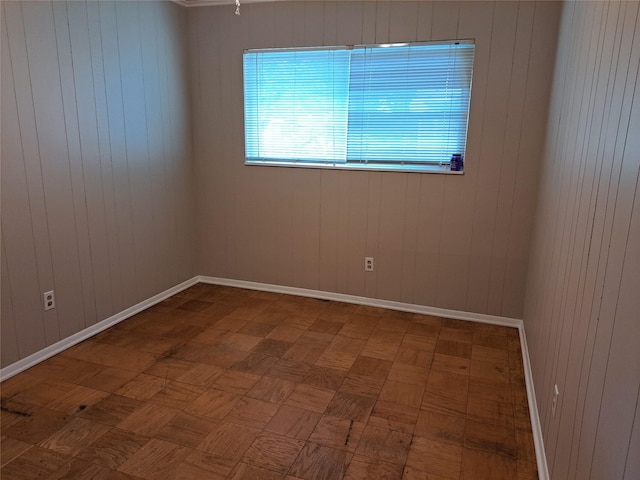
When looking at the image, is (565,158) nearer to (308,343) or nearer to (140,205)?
(308,343)

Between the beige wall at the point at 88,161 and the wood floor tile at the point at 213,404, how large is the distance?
1136 millimetres

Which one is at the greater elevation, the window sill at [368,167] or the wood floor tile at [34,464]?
the window sill at [368,167]

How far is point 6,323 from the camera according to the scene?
8.35 ft

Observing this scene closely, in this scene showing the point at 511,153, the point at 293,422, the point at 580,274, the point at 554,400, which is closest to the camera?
the point at 580,274

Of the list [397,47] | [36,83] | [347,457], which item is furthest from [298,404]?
[397,47]

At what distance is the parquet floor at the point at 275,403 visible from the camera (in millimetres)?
1972

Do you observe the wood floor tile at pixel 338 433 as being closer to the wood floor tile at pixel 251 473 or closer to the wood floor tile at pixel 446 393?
the wood floor tile at pixel 251 473

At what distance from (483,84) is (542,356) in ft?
6.19

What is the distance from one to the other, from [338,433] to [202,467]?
639mm

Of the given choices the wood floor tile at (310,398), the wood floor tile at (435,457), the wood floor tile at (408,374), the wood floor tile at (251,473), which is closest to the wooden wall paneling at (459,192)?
the wood floor tile at (408,374)

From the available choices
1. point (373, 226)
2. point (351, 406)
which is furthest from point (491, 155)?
point (351, 406)

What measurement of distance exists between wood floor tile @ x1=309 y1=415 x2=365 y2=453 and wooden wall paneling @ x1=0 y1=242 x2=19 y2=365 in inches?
70.5

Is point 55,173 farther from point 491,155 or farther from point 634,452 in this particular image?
point 634,452

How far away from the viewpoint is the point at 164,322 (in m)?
3.41
